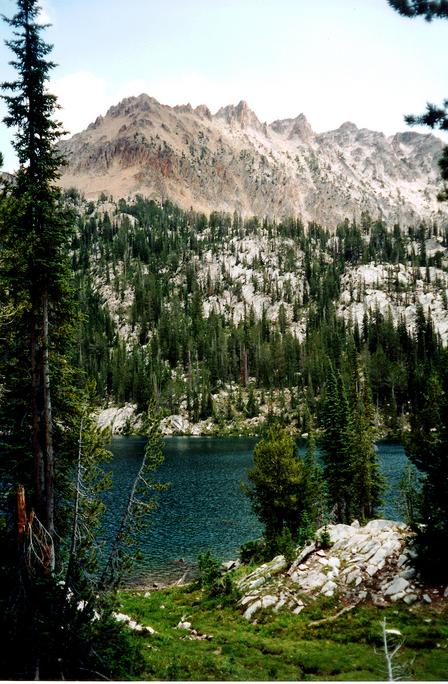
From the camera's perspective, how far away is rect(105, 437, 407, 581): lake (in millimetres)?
42094

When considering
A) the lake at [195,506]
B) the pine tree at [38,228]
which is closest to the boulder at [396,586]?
the lake at [195,506]

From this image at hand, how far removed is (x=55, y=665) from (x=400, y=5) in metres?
14.4

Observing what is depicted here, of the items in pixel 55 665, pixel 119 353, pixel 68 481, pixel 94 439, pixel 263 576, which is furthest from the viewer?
pixel 119 353

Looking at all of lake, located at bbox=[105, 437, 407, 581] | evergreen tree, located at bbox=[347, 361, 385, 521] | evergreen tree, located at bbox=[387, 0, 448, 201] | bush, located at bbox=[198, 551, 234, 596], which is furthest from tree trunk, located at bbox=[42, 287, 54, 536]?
evergreen tree, located at bbox=[347, 361, 385, 521]

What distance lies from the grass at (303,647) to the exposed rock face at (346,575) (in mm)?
789

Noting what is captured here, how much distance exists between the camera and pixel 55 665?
918 centimetres

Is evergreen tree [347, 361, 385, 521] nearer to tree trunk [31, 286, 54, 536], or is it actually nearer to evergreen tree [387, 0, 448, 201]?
tree trunk [31, 286, 54, 536]

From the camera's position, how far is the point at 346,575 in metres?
22.6

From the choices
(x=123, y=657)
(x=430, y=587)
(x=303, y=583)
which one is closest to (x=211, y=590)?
(x=303, y=583)

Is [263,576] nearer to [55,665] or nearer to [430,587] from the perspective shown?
[430,587]

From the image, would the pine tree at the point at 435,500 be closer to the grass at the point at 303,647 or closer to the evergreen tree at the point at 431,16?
the grass at the point at 303,647

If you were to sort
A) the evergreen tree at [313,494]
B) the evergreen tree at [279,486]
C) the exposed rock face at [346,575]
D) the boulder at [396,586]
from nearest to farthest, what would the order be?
the boulder at [396,586]
the exposed rock face at [346,575]
the evergreen tree at [279,486]
the evergreen tree at [313,494]

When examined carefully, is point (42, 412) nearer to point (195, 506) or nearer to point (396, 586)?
point (396, 586)

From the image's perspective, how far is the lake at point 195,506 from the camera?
138 ft
